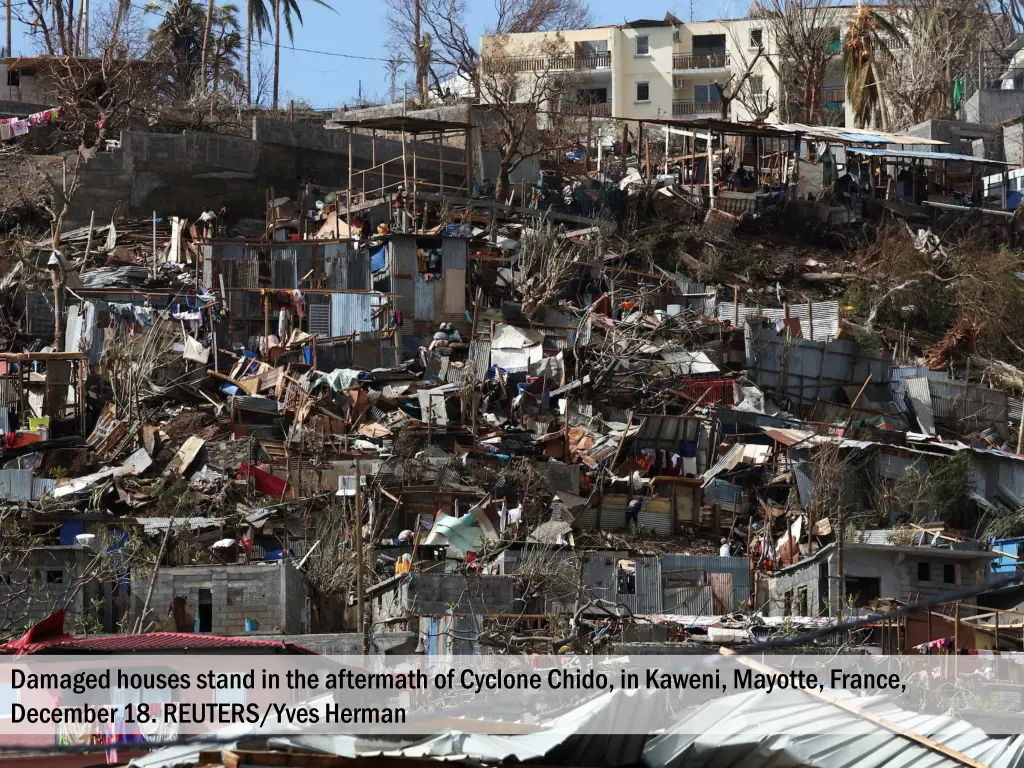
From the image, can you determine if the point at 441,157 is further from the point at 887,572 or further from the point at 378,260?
the point at 887,572

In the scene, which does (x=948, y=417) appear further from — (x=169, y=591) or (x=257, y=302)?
(x=169, y=591)

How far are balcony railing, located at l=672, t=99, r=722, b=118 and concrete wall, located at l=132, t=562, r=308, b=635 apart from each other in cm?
3515

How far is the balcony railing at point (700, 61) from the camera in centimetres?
5259

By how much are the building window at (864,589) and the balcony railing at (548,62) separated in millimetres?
27515

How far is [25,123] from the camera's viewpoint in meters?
34.7

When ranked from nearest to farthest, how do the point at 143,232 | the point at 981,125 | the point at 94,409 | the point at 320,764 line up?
the point at 320,764 → the point at 94,409 → the point at 143,232 → the point at 981,125

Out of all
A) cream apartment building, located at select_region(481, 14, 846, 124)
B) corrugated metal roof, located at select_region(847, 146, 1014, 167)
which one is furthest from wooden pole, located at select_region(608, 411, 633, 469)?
cream apartment building, located at select_region(481, 14, 846, 124)

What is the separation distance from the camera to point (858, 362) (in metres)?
29.1

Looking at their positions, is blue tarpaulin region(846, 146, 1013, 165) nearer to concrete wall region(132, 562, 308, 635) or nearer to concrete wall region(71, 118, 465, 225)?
concrete wall region(71, 118, 465, 225)

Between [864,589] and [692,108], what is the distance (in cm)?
3326

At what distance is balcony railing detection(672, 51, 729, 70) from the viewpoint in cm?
5259

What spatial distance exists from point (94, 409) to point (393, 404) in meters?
4.80

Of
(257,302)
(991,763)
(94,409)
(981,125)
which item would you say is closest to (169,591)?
(94,409)

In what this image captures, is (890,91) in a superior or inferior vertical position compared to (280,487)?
superior
